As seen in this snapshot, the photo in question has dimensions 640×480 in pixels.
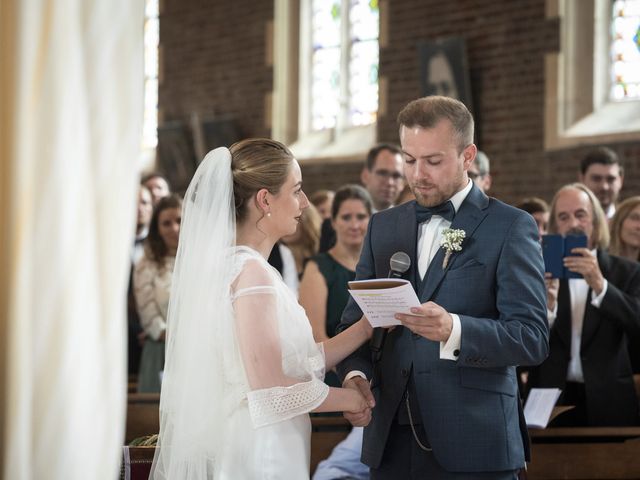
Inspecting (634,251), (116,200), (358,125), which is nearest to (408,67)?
(358,125)

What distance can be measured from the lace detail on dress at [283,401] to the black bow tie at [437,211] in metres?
0.58

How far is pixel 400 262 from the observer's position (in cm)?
277

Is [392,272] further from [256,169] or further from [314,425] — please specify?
[314,425]

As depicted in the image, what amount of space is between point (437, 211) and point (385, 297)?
1.42ft

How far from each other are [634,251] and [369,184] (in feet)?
5.59

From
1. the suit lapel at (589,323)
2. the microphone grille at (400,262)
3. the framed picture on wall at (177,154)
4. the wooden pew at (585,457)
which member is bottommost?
the wooden pew at (585,457)

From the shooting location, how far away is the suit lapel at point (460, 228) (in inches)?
108

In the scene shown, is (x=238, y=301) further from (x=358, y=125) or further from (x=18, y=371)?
(x=358, y=125)

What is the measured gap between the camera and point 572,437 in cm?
441

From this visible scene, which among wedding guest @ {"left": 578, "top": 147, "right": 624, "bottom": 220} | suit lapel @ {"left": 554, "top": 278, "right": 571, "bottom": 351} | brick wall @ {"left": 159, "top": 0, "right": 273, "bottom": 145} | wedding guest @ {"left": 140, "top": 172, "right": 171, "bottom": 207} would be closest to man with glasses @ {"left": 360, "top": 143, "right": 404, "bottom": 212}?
wedding guest @ {"left": 578, "top": 147, "right": 624, "bottom": 220}

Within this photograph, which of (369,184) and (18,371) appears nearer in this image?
(18,371)

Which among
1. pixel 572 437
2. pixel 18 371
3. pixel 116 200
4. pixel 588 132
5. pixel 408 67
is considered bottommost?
pixel 572 437

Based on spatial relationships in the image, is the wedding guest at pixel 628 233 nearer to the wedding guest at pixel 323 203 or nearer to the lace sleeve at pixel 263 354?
the wedding guest at pixel 323 203

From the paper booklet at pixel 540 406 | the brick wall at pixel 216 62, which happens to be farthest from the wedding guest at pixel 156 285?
the brick wall at pixel 216 62
